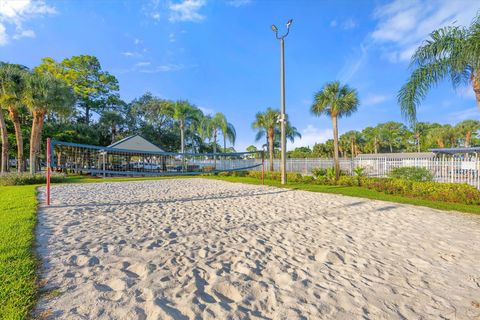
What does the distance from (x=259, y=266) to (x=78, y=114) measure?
42.1m

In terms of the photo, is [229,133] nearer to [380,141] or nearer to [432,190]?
[432,190]

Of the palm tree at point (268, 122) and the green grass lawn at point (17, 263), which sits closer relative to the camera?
the green grass lawn at point (17, 263)

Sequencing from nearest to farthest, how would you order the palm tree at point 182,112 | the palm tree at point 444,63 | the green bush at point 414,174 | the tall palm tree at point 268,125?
the palm tree at point 444,63 < the green bush at point 414,174 < the tall palm tree at point 268,125 < the palm tree at point 182,112

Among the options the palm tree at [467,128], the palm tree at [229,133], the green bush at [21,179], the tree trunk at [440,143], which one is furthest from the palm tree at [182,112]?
the palm tree at [467,128]

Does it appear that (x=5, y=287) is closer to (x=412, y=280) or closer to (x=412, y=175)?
(x=412, y=280)

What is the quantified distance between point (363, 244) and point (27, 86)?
67.5 feet

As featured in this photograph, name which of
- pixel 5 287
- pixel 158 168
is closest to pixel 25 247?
pixel 5 287

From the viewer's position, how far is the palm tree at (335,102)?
53.4ft

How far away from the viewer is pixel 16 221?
14.7ft

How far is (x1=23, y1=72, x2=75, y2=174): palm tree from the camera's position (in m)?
14.8

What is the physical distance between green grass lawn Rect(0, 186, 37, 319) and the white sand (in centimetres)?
14

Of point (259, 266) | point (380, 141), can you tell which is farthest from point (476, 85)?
point (380, 141)

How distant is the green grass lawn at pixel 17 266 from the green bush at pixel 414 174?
13.6 metres

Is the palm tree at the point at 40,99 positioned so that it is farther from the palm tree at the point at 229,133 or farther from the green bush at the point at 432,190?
the green bush at the point at 432,190
